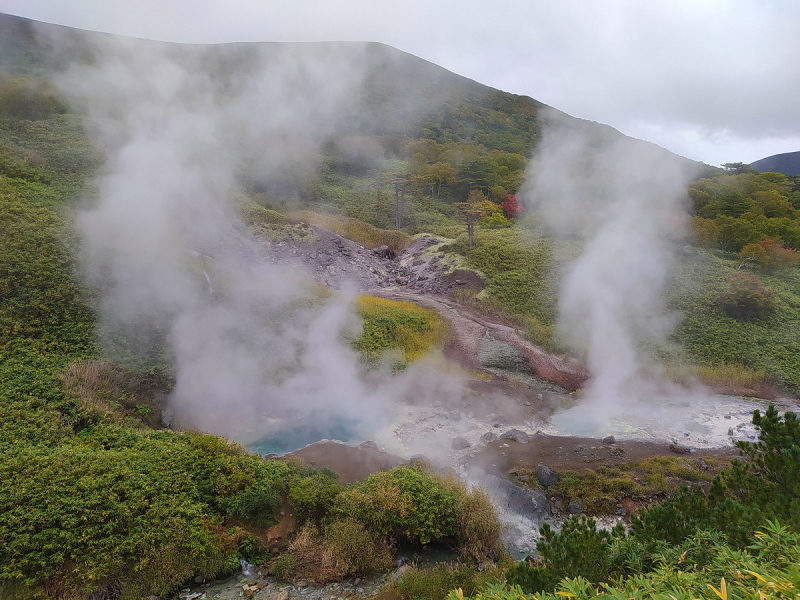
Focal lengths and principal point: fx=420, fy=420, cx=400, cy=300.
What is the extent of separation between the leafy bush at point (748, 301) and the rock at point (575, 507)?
628 inches

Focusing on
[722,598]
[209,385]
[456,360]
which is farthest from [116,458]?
[456,360]

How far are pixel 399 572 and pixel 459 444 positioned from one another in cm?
458

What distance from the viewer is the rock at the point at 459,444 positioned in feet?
38.6

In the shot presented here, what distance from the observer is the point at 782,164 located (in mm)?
64750

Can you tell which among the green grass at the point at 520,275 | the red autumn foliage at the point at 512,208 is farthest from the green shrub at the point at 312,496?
the red autumn foliage at the point at 512,208

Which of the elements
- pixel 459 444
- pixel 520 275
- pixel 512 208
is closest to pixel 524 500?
pixel 459 444

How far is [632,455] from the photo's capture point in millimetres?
11672

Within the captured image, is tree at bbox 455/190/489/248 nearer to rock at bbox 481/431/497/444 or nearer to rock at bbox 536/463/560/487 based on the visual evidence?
rock at bbox 481/431/497/444

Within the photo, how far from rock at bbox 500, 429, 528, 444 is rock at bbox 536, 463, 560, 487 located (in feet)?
5.41

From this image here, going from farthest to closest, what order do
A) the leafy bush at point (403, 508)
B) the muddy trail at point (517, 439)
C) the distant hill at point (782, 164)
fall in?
the distant hill at point (782, 164), the muddy trail at point (517, 439), the leafy bush at point (403, 508)

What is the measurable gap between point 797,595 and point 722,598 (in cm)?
29

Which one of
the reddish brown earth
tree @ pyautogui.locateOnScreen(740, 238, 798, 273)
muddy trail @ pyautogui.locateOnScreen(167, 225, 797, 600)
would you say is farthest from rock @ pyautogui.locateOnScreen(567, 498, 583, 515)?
tree @ pyautogui.locateOnScreen(740, 238, 798, 273)

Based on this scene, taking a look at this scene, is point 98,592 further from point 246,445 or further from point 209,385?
point 209,385

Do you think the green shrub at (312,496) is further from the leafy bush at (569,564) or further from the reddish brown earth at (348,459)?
the leafy bush at (569,564)
